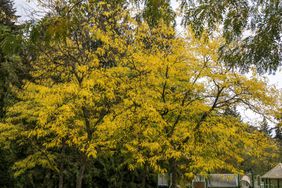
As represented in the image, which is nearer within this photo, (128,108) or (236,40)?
(236,40)

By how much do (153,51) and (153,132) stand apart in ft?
9.93

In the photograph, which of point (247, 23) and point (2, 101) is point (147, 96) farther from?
point (2, 101)

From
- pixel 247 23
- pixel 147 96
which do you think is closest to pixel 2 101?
pixel 147 96

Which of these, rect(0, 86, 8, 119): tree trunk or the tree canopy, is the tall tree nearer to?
the tree canopy

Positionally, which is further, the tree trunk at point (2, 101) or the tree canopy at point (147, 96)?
the tree trunk at point (2, 101)

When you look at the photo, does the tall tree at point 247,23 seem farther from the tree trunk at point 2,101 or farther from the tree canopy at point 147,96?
the tree trunk at point 2,101

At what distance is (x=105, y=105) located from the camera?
1383 centimetres

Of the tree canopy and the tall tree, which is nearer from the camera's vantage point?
the tall tree

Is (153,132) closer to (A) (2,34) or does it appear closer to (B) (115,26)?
(B) (115,26)

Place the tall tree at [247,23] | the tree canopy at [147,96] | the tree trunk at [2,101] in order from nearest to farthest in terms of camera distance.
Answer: the tall tree at [247,23]
the tree canopy at [147,96]
the tree trunk at [2,101]

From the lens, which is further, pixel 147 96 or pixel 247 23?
pixel 147 96

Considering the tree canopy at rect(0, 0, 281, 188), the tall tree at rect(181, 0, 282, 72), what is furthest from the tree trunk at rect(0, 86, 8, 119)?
the tall tree at rect(181, 0, 282, 72)

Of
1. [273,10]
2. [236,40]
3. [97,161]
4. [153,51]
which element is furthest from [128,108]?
[97,161]

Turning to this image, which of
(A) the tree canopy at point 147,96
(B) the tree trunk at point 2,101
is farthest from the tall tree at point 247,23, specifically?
(B) the tree trunk at point 2,101
